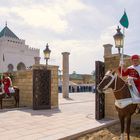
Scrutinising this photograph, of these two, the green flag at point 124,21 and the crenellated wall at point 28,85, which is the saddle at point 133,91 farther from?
the crenellated wall at point 28,85

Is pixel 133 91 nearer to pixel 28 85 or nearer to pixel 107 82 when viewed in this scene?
pixel 107 82

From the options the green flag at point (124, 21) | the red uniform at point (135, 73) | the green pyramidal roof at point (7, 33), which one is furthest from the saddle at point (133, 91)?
the green pyramidal roof at point (7, 33)

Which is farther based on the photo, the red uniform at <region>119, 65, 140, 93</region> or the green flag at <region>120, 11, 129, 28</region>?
the green flag at <region>120, 11, 129, 28</region>

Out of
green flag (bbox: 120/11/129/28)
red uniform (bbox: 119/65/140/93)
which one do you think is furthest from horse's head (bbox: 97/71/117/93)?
green flag (bbox: 120/11/129/28)

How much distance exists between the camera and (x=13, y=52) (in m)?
52.6

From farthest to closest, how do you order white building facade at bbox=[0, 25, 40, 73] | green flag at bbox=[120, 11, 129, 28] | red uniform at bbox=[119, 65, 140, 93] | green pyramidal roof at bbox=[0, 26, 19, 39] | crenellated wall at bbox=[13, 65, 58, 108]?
green pyramidal roof at bbox=[0, 26, 19, 39] < white building facade at bbox=[0, 25, 40, 73] < crenellated wall at bbox=[13, 65, 58, 108] < green flag at bbox=[120, 11, 129, 28] < red uniform at bbox=[119, 65, 140, 93]

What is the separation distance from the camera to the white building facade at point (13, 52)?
50.6 meters

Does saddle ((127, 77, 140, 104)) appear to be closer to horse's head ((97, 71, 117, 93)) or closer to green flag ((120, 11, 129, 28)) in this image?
horse's head ((97, 71, 117, 93))

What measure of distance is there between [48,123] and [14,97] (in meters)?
5.58

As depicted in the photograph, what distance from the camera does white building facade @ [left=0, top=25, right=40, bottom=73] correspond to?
5059 centimetres

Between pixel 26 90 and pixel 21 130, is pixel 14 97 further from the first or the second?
pixel 21 130

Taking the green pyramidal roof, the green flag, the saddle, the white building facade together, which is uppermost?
the green pyramidal roof

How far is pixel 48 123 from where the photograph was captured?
8.96 m

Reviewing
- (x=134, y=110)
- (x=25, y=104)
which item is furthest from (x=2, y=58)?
(x=134, y=110)
